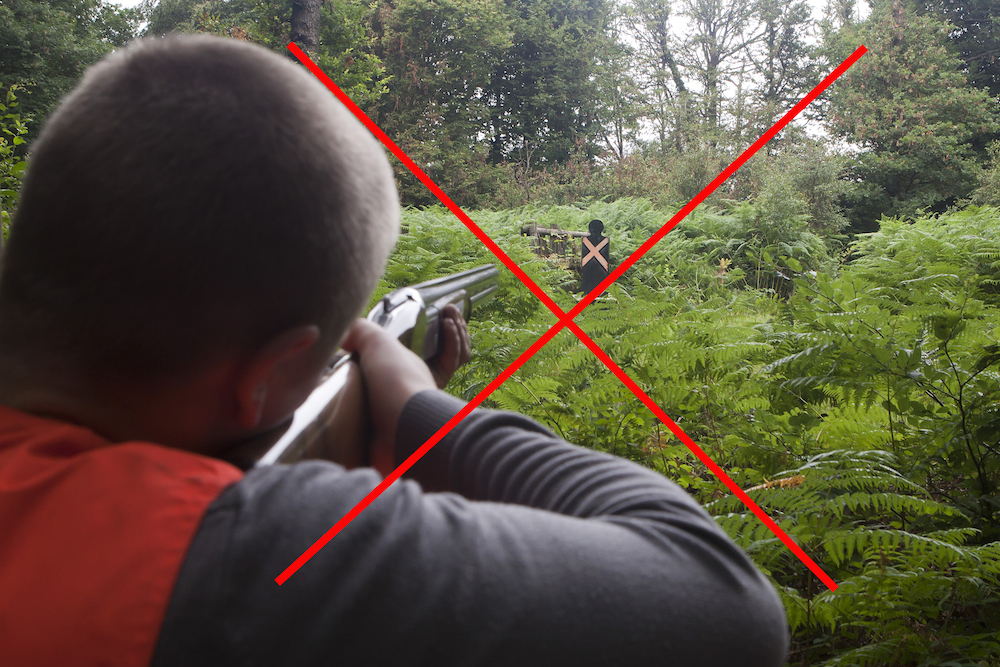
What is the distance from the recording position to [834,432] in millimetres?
2219

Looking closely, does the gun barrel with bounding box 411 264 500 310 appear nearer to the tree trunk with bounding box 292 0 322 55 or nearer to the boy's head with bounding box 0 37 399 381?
the boy's head with bounding box 0 37 399 381

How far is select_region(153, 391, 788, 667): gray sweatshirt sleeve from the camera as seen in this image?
1.40 ft

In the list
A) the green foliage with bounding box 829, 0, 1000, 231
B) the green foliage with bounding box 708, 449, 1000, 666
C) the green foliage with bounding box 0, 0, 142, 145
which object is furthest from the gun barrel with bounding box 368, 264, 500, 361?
the green foliage with bounding box 829, 0, 1000, 231

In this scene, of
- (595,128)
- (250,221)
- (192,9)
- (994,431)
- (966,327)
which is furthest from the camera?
(192,9)

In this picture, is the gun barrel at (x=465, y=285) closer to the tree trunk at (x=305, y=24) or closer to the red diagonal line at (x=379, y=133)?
the red diagonal line at (x=379, y=133)

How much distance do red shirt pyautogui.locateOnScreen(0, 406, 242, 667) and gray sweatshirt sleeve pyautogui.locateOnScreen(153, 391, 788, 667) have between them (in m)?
0.02

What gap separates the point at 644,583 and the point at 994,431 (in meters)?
1.73

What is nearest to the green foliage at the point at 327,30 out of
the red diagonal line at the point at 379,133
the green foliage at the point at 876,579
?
the red diagonal line at the point at 379,133

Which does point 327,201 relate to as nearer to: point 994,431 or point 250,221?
point 250,221

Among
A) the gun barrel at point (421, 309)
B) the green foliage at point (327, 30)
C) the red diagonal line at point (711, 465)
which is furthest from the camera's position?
the green foliage at point (327, 30)

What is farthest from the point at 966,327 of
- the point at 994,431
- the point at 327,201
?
the point at 327,201

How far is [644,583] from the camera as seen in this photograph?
0.51 metres

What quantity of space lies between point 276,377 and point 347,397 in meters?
0.33

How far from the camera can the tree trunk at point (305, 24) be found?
5.76 m
